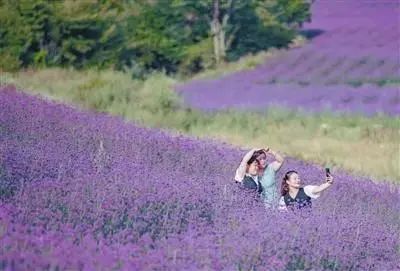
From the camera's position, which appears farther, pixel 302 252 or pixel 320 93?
pixel 320 93

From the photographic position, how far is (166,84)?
16.5 metres

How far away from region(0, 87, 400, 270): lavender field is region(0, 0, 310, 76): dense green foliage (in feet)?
55.9

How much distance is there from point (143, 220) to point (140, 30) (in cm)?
2778

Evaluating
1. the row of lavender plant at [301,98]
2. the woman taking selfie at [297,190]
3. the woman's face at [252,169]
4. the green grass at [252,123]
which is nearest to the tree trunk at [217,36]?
the row of lavender plant at [301,98]

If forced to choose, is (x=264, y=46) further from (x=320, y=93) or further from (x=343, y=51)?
(x=320, y=93)

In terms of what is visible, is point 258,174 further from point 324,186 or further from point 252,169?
point 324,186

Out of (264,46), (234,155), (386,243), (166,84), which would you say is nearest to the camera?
(386,243)

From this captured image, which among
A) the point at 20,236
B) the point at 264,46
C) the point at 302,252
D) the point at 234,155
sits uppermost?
the point at 20,236

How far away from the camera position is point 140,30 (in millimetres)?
31719

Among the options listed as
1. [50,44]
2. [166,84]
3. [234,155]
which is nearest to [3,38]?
[50,44]

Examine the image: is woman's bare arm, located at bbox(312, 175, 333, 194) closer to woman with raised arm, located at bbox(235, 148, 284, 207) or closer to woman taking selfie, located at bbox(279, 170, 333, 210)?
woman taking selfie, located at bbox(279, 170, 333, 210)

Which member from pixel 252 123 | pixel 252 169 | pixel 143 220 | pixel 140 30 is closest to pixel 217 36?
pixel 140 30

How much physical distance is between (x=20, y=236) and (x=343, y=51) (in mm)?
23081

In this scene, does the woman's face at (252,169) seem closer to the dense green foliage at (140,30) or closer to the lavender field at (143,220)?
the lavender field at (143,220)
